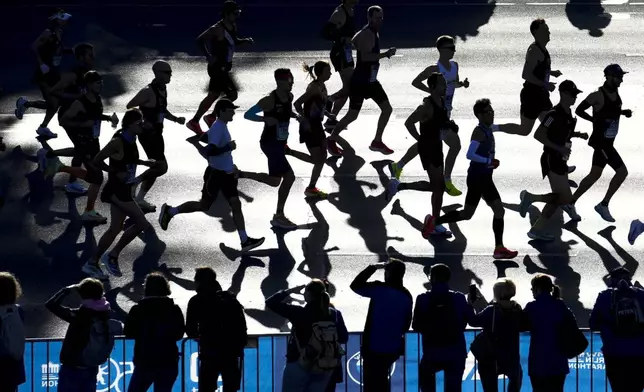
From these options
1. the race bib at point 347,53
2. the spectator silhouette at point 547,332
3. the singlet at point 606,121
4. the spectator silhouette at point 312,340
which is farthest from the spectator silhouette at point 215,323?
the race bib at point 347,53

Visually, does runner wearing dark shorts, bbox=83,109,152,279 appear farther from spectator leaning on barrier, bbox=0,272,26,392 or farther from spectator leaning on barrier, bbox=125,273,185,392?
spectator leaning on barrier, bbox=0,272,26,392

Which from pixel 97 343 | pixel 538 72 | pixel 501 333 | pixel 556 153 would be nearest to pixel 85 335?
pixel 97 343

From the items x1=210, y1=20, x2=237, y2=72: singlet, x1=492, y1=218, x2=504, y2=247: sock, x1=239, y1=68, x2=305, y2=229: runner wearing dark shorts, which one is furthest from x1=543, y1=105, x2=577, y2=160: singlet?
x1=210, y1=20, x2=237, y2=72: singlet

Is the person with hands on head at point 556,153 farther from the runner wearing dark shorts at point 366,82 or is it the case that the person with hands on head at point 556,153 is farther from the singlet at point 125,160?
the singlet at point 125,160

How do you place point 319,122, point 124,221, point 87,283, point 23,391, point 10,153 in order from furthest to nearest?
point 10,153
point 319,122
point 124,221
point 23,391
point 87,283

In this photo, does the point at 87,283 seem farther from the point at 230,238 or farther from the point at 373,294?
the point at 230,238

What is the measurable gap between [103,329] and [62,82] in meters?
7.54

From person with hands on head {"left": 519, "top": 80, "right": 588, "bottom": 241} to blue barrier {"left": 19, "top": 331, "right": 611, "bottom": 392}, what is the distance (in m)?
4.08

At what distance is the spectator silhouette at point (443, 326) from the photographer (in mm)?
13109

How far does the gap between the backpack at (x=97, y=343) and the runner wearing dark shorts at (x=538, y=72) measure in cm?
890

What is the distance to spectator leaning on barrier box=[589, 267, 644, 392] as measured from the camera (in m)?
13.0

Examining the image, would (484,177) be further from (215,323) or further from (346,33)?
(215,323)

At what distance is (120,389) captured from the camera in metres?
14.3

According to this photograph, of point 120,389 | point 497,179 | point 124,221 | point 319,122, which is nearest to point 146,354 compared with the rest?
point 120,389
